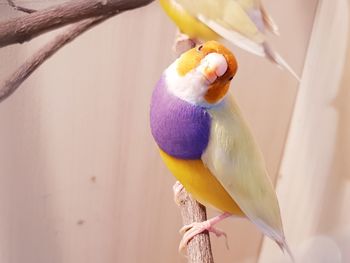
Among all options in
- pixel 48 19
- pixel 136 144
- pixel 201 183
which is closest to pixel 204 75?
pixel 201 183

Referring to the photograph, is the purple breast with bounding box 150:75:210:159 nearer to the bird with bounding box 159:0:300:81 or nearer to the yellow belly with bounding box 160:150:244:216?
the yellow belly with bounding box 160:150:244:216

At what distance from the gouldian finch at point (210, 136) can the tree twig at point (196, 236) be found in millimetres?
50

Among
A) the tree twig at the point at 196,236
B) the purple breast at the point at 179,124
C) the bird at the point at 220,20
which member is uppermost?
the bird at the point at 220,20

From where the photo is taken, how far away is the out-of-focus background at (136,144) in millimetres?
735

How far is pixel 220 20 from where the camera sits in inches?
24.4

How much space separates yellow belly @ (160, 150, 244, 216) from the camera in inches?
21.5

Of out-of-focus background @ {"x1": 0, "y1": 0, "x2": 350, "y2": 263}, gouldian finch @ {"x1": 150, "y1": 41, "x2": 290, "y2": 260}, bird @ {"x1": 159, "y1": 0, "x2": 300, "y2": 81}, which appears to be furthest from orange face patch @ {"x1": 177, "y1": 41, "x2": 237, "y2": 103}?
out-of-focus background @ {"x1": 0, "y1": 0, "x2": 350, "y2": 263}

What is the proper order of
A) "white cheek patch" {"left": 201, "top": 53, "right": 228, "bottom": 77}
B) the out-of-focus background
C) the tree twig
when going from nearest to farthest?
"white cheek patch" {"left": 201, "top": 53, "right": 228, "bottom": 77} → the tree twig → the out-of-focus background

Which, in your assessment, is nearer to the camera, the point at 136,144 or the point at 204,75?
the point at 204,75

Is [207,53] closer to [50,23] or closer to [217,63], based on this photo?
[217,63]

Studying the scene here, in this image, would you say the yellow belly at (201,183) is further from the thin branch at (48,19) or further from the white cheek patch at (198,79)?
the thin branch at (48,19)

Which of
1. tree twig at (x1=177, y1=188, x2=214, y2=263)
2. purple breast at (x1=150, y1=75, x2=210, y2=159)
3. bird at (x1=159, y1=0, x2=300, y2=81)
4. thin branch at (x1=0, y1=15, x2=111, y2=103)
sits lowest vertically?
tree twig at (x1=177, y1=188, x2=214, y2=263)

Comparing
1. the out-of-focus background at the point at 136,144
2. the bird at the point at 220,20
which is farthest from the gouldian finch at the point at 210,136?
the out-of-focus background at the point at 136,144

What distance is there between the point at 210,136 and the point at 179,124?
3 centimetres
